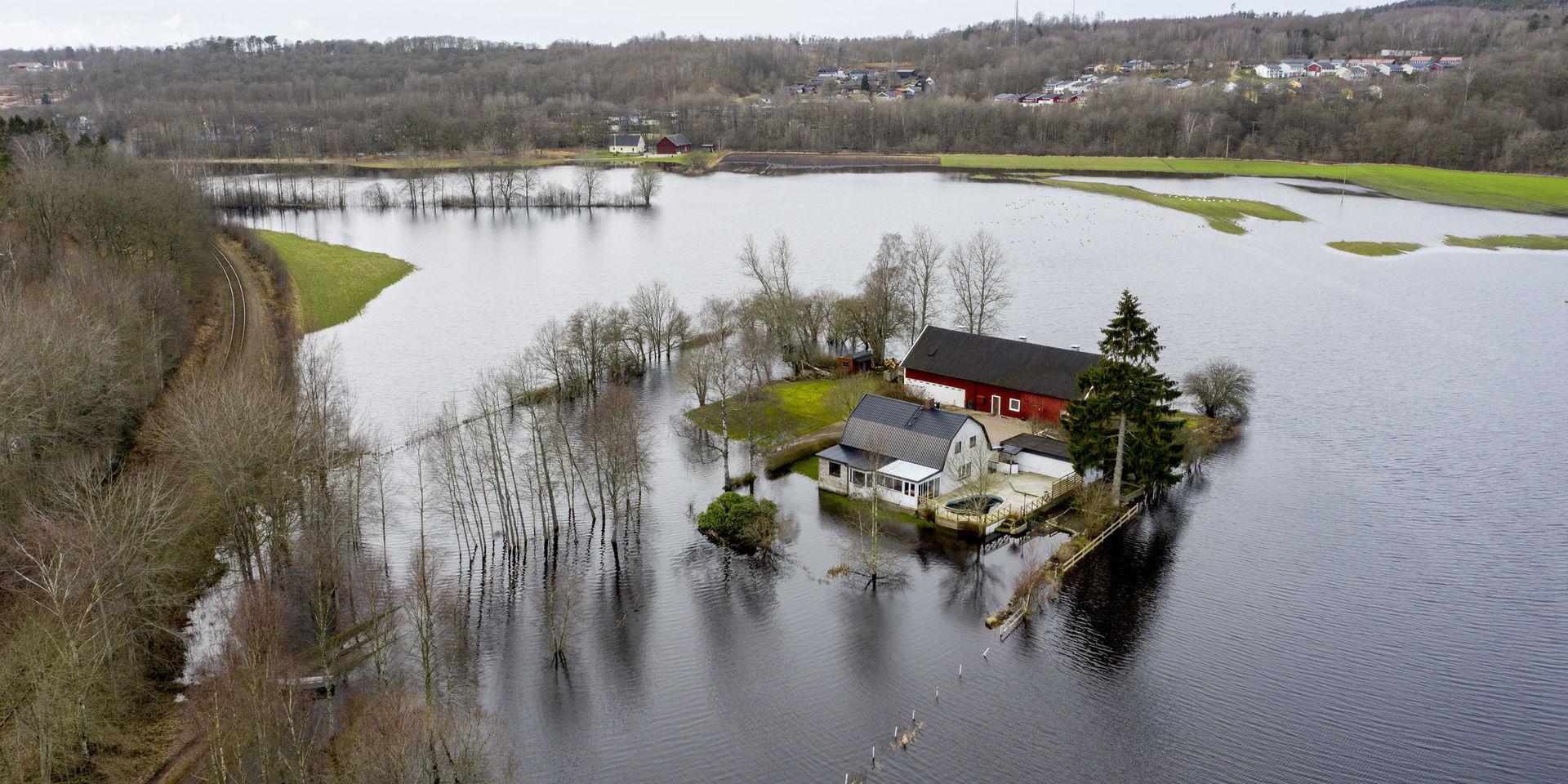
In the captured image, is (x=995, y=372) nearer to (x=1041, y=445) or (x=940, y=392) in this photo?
(x=940, y=392)

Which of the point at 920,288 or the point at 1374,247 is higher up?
the point at 1374,247

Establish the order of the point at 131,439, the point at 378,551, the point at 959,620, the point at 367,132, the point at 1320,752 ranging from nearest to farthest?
1. the point at 1320,752
2. the point at 959,620
3. the point at 378,551
4. the point at 131,439
5. the point at 367,132

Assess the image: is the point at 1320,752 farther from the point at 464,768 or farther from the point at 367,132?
the point at 367,132

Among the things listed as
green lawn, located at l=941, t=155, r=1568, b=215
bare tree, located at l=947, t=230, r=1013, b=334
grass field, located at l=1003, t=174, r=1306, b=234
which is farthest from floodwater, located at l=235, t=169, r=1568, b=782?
green lawn, located at l=941, t=155, r=1568, b=215

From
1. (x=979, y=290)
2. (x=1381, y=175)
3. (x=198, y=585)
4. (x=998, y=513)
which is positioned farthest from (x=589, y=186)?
(x=1381, y=175)

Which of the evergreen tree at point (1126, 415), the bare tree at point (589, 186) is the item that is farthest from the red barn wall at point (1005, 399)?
the bare tree at point (589, 186)

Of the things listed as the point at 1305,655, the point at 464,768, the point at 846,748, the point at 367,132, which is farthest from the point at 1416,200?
the point at 367,132
